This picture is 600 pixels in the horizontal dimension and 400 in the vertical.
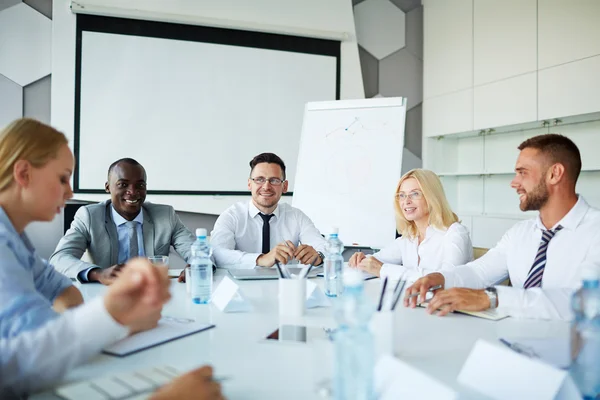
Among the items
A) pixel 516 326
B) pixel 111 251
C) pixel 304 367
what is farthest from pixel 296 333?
pixel 111 251

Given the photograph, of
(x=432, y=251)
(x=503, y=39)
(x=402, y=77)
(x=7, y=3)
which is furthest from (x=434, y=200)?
(x=7, y=3)

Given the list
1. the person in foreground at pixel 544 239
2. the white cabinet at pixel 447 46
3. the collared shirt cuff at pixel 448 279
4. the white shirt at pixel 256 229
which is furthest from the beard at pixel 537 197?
the white cabinet at pixel 447 46

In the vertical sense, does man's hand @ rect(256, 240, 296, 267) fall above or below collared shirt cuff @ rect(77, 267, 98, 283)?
above

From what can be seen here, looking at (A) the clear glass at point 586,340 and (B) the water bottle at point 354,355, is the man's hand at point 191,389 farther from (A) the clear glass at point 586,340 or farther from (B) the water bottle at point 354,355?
(A) the clear glass at point 586,340

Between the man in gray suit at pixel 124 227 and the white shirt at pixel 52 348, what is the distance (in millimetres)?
1402

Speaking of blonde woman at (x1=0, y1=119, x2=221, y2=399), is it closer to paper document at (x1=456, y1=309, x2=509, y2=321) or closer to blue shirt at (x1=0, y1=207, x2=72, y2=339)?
blue shirt at (x1=0, y1=207, x2=72, y2=339)

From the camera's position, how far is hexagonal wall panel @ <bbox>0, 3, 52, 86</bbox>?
12.1 ft

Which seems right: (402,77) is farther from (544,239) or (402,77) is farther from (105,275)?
(105,275)

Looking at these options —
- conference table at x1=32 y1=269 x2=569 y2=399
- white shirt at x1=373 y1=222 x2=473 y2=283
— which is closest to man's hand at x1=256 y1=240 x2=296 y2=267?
white shirt at x1=373 y1=222 x2=473 y2=283

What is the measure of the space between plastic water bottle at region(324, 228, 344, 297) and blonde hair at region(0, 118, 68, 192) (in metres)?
1.02

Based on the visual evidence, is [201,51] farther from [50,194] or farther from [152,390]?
[152,390]

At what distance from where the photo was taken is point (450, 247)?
2201 mm

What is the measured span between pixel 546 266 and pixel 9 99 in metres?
3.95

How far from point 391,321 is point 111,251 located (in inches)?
68.0
